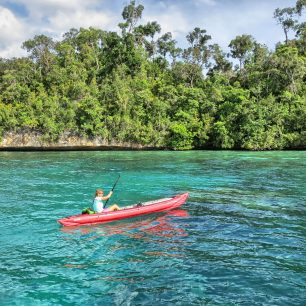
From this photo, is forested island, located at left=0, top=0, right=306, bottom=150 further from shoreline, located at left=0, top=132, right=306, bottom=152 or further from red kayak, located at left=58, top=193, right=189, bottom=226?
red kayak, located at left=58, top=193, right=189, bottom=226

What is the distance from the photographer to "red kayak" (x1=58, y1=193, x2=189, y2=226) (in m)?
12.2

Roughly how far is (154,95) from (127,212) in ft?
153

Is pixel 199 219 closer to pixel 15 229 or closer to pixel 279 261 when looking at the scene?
pixel 279 261

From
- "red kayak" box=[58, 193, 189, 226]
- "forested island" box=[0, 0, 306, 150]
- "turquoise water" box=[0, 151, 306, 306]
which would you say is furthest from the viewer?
"forested island" box=[0, 0, 306, 150]

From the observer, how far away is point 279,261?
358 inches

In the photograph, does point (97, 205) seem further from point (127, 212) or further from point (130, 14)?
point (130, 14)

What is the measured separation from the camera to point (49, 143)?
52312mm

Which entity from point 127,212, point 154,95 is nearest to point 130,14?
point 154,95

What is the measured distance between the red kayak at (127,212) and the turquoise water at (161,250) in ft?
0.76

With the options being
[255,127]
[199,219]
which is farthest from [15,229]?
[255,127]

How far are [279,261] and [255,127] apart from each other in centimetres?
4109

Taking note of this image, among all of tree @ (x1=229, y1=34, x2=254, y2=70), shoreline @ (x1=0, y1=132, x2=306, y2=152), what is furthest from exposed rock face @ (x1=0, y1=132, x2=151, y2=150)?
tree @ (x1=229, y1=34, x2=254, y2=70)

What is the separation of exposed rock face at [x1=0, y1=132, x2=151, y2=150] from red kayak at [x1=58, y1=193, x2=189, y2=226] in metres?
37.6

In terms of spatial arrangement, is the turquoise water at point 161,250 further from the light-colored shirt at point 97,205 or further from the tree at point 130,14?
the tree at point 130,14
